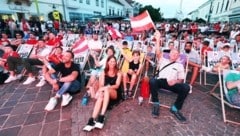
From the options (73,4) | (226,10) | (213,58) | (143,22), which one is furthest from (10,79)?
(226,10)

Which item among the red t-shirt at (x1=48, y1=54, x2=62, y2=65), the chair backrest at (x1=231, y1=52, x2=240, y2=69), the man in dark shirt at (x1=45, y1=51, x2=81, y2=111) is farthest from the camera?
the red t-shirt at (x1=48, y1=54, x2=62, y2=65)

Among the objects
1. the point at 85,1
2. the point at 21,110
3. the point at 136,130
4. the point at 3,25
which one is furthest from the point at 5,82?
the point at 85,1

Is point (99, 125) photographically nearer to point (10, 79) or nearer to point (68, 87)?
point (68, 87)

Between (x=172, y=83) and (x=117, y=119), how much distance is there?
122 centimetres

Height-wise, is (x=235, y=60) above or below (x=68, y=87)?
above

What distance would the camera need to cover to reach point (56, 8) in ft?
71.4

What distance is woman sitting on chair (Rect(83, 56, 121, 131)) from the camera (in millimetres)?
3029

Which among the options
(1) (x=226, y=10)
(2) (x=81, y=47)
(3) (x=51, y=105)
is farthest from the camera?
(1) (x=226, y=10)

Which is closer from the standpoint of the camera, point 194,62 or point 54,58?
point 194,62

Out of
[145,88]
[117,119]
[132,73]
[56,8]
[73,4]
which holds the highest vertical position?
[73,4]

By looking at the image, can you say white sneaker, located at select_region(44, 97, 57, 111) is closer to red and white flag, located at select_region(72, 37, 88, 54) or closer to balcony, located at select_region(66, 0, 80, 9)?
red and white flag, located at select_region(72, 37, 88, 54)

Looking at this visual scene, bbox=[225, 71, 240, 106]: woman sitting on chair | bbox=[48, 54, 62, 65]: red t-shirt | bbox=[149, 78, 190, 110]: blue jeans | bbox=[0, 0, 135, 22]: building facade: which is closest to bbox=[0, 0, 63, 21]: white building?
bbox=[0, 0, 135, 22]: building facade

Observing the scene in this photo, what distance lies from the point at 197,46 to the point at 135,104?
4.01m

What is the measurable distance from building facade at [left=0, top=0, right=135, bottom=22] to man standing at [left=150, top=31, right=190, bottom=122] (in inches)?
445
